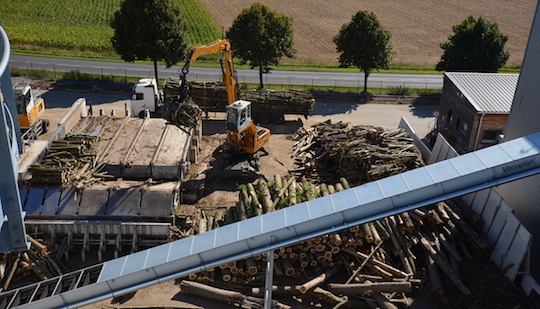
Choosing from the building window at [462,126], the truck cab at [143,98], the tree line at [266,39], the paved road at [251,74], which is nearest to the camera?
the building window at [462,126]

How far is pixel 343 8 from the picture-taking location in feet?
240

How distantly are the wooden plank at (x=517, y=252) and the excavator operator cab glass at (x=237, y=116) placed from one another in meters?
12.7

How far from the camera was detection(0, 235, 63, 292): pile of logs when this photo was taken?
1712 centimetres

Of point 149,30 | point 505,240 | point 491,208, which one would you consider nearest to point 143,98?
point 149,30

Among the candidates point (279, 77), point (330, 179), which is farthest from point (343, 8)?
point (330, 179)

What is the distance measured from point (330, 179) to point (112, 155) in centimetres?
1013

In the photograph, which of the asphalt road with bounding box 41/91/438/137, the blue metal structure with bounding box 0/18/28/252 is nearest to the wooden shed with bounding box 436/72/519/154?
the asphalt road with bounding box 41/91/438/137

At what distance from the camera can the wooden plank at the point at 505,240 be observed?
1766 cm

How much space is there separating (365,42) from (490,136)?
516 inches

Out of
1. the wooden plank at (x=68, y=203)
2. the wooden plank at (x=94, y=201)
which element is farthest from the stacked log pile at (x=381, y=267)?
the wooden plank at (x=68, y=203)

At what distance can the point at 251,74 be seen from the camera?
44812 millimetres

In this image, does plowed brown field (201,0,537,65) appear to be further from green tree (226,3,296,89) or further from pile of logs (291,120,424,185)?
pile of logs (291,120,424,185)

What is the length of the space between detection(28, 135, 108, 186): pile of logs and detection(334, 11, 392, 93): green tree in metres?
20.7

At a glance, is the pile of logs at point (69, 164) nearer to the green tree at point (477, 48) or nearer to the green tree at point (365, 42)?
the green tree at point (365, 42)
